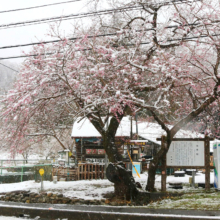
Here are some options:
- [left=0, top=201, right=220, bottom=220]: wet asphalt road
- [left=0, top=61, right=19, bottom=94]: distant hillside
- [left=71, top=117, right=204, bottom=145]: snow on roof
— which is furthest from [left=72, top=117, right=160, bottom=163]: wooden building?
[left=0, top=201, right=220, bottom=220]: wet asphalt road

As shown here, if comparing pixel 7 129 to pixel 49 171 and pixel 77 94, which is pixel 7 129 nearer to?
pixel 77 94

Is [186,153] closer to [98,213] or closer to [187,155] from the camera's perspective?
[187,155]

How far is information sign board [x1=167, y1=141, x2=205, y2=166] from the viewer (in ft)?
38.9

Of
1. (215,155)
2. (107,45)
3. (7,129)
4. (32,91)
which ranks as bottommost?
(215,155)

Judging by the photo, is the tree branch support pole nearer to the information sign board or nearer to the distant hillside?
the information sign board

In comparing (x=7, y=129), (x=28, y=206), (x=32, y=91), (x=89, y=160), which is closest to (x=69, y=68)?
(x=32, y=91)

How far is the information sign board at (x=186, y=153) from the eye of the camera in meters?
11.9

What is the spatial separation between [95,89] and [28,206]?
5085 mm

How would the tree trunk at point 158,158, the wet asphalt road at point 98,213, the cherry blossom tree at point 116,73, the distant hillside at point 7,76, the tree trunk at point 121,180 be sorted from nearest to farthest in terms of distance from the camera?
the wet asphalt road at point 98,213 < the cherry blossom tree at point 116,73 < the tree trunk at point 121,180 < the tree trunk at point 158,158 < the distant hillside at point 7,76

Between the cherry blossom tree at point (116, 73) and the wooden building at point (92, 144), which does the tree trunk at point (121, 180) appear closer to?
the cherry blossom tree at point (116, 73)

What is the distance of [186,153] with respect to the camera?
11992mm

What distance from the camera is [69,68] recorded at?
10664mm

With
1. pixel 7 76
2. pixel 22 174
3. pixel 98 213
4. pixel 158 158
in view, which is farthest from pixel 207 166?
pixel 7 76

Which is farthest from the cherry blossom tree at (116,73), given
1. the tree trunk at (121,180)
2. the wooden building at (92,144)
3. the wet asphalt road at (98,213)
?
the wooden building at (92,144)
